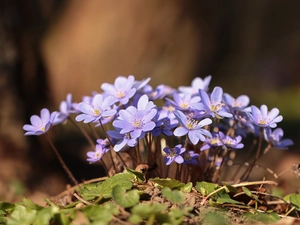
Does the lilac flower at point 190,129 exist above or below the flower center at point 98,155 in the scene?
above

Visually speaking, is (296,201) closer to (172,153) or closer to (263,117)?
(263,117)

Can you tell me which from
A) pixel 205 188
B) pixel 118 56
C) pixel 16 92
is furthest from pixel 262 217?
pixel 118 56

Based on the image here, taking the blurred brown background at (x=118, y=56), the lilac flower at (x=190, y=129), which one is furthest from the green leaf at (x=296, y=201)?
the blurred brown background at (x=118, y=56)

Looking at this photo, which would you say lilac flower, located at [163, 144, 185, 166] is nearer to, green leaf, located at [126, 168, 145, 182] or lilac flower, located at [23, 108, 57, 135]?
green leaf, located at [126, 168, 145, 182]

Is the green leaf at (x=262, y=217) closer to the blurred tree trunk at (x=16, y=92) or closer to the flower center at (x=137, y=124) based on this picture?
the flower center at (x=137, y=124)

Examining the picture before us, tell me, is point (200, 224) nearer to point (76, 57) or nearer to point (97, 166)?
point (97, 166)

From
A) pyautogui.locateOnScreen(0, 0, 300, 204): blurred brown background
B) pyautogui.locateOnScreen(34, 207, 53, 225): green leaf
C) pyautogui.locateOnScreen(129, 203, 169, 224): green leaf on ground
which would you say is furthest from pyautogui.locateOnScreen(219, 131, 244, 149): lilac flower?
pyautogui.locateOnScreen(0, 0, 300, 204): blurred brown background
